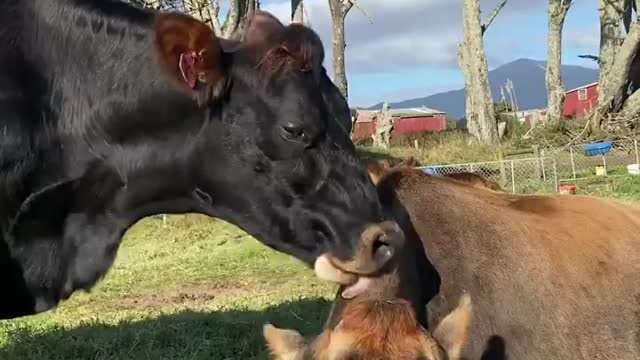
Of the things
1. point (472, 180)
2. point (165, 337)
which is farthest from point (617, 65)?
point (472, 180)

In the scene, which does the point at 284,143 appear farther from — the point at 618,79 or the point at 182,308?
the point at 618,79

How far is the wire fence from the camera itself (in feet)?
54.0

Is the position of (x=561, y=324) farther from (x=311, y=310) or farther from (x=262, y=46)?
(x=311, y=310)

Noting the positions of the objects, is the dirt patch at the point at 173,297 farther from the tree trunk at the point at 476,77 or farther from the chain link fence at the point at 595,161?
the tree trunk at the point at 476,77

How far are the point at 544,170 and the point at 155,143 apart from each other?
1524 centimetres

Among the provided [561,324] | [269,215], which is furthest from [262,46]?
[561,324]

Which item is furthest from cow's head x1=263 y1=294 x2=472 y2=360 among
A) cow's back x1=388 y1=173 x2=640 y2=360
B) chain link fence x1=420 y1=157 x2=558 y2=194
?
chain link fence x1=420 y1=157 x2=558 y2=194

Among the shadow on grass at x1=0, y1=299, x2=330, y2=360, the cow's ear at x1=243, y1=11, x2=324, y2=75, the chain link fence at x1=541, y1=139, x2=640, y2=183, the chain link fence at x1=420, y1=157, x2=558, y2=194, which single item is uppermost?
the cow's ear at x1=243, y1=11, x2=324, y2=75

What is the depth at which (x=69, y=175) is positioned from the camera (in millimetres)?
3576

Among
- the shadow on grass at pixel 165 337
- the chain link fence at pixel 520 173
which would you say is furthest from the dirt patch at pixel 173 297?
the chain link fence at pixel 520 173

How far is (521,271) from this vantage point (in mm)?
3789

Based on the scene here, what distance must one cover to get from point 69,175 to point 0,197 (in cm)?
27

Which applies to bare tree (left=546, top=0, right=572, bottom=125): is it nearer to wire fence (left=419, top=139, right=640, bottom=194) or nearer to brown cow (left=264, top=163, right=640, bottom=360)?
wire fence (left=419, top=139, right=640, bottom=194)

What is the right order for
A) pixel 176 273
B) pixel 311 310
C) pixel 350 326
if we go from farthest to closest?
pixel 176 273 → pixel 311 310 → pixel 350 326
